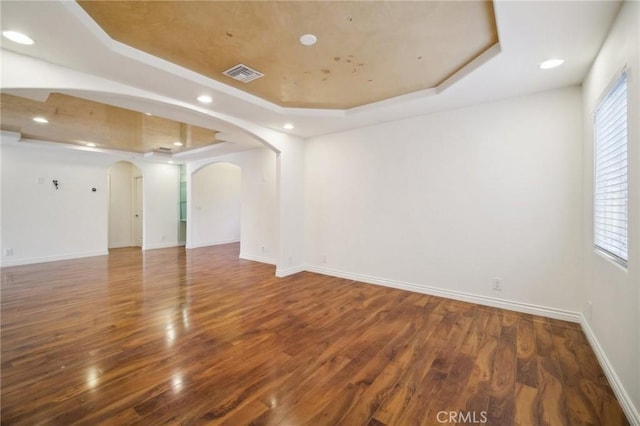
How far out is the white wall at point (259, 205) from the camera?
5.79 meters

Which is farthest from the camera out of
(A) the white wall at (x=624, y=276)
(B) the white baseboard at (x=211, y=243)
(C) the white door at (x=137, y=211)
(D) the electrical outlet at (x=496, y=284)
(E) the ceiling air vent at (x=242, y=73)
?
(C) the white door at (x=137, y=211)

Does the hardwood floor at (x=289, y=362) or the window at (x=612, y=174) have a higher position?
the window at (x=612, y=174)

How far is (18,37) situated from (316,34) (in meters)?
2.24

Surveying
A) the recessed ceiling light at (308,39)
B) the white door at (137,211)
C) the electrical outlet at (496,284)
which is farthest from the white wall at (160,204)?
the electrical outlet at (496,284)

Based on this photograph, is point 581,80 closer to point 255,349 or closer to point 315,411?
point 315,411

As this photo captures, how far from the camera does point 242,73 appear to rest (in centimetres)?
275

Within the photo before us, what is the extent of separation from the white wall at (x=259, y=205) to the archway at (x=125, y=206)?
378cm

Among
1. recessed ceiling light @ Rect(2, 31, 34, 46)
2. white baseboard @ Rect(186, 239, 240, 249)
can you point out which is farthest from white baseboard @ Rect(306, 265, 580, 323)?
white baseboard @ Rect(186, 239, 240, 249)

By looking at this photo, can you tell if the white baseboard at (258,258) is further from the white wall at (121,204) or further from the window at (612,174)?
the window at (612,174)

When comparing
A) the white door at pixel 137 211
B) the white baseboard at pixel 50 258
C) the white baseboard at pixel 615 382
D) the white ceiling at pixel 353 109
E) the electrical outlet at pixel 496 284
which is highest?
the white ceiling at pixel 353 109

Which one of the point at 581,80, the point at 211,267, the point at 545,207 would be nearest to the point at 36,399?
the point at 211,267

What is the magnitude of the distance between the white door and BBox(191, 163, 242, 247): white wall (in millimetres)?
1974

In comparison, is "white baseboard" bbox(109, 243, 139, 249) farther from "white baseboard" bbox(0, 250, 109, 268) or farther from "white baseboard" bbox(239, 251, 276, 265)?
"white baseboard" bbox(239, 251, 276, 265)

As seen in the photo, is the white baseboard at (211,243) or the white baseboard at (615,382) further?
the white baseboard at (211,243)
